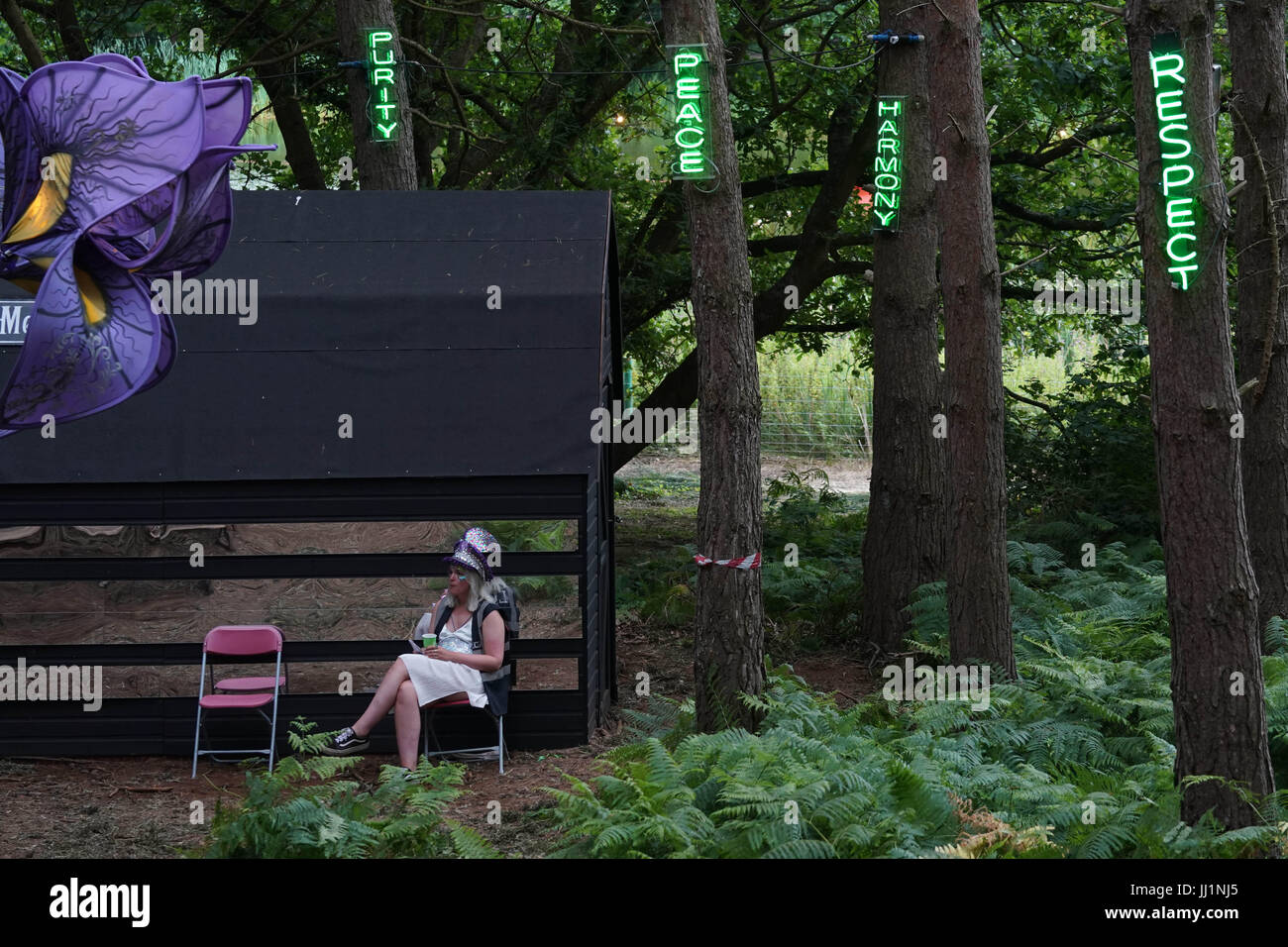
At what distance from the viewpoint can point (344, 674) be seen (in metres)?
9.07

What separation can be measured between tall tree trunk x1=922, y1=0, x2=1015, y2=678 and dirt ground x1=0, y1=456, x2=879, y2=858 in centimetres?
141

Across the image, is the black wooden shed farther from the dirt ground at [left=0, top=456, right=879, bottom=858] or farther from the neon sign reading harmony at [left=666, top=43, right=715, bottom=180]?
the neon sign reading harmony at [left=666, top=43, right=715, bottom=180]

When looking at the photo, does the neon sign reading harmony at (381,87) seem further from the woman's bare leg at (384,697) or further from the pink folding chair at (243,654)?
the woman's bare leg at (384,697)

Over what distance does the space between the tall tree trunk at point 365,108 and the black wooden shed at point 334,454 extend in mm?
4218

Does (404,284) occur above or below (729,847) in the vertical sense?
above

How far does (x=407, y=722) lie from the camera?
27.9ft

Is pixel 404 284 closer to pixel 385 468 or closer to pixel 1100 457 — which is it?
pixel 385 468

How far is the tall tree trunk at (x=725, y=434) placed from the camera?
7855 mm

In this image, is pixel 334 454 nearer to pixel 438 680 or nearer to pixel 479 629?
pixel 479 629

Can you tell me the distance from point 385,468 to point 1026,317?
41.0ft

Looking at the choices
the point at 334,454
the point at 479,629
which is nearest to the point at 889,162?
the point at 334,454

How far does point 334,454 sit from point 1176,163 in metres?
5.67
